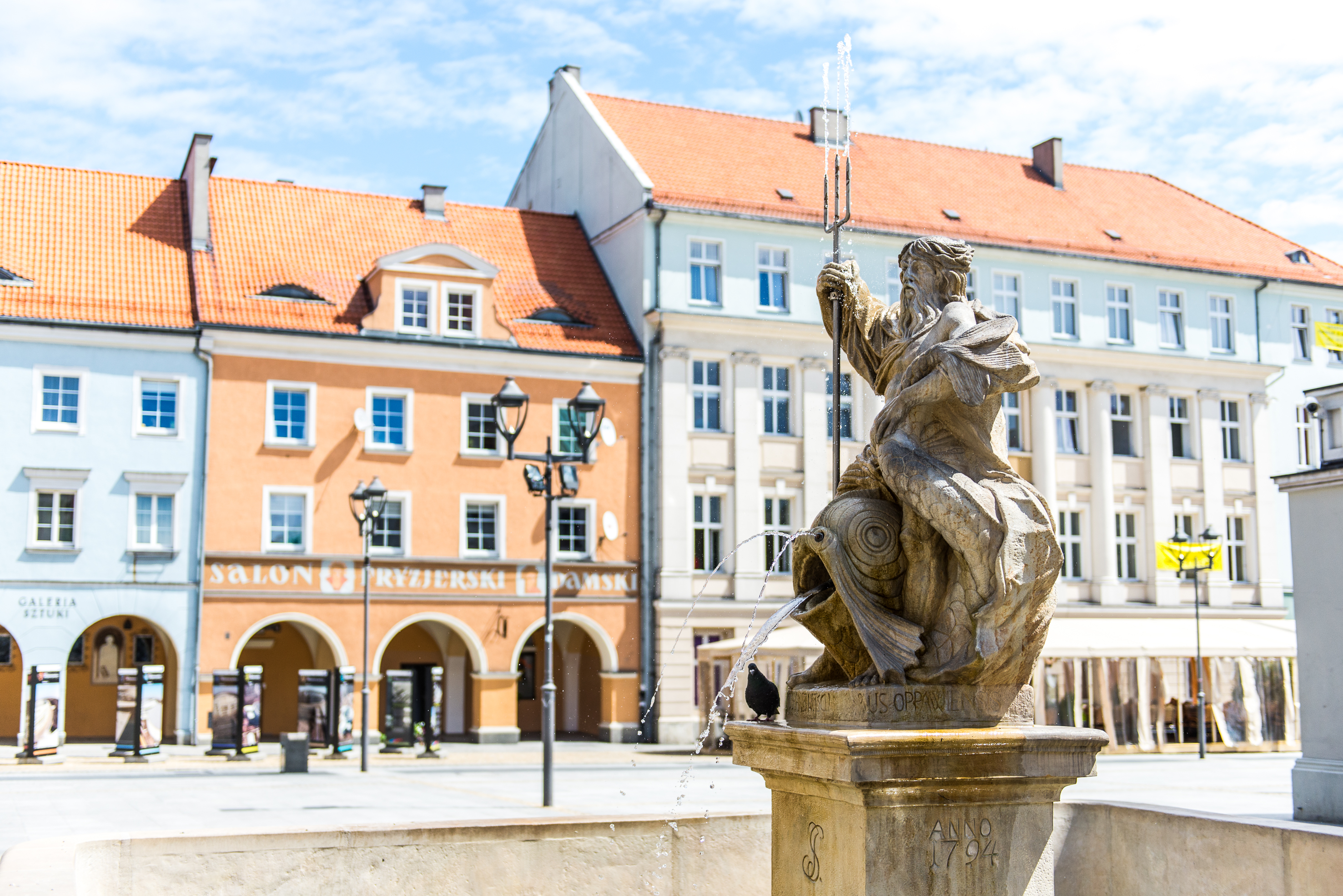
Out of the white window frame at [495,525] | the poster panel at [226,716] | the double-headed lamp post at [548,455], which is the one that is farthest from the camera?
the white window frame at [495,525]

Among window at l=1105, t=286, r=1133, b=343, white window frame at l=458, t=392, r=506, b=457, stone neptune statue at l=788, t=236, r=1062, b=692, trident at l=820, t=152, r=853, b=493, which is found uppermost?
window at l=1105, t=286, r=1133, b=343

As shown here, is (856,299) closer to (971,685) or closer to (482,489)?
(971,685)

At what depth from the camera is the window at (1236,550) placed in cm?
4125

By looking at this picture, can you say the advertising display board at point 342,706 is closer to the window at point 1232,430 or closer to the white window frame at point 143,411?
the white window frame at point 143,411

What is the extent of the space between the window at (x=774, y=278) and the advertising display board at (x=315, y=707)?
14645 millimetres

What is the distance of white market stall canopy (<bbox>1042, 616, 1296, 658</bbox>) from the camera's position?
102 feet

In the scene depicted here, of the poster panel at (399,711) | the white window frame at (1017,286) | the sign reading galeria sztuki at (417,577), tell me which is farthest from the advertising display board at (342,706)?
the white window frame at (1017,286)

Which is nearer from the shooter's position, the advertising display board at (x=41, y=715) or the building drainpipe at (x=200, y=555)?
the advertising display board at (x=41, y=715)

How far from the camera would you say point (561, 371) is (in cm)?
3538

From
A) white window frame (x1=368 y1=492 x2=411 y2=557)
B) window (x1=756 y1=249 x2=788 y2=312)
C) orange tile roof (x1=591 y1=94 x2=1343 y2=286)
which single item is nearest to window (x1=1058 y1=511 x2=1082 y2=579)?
orange tile roof (x1=591 y1=94 x2=1343 y2=286)

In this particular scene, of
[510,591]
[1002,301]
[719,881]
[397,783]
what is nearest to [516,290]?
[510,591]

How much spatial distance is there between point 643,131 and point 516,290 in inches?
239

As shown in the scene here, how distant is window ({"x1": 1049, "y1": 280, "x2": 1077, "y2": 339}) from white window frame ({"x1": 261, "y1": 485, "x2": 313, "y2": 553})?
801 inches

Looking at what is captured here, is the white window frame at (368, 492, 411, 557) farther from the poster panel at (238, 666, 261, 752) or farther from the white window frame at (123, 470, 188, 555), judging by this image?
the poster panel at (238, 666, 261, 752)
